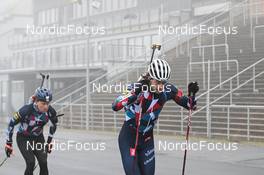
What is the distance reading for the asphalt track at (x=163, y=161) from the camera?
41.3ft

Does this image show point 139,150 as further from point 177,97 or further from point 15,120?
point 15,120

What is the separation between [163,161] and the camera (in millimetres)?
14586

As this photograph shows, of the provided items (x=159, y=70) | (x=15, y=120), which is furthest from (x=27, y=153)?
(x=159, y=70)

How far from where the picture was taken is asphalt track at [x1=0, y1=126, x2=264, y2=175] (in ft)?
41.3

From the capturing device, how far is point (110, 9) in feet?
148

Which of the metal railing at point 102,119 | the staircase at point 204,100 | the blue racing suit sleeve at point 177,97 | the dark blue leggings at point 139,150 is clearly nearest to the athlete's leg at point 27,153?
the dark blue leggings at point 139,150

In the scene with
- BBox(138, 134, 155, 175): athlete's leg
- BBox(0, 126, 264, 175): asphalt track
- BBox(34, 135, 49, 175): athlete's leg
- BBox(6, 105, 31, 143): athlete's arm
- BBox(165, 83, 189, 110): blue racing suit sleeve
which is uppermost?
BBox(165, 83, 189, 110): blue racing suit sleeve

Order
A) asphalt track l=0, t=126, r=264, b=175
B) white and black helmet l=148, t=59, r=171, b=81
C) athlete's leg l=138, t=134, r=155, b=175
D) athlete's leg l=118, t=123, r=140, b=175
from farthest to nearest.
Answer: asphalt track l=0, t=126, r=264, b=175 → athlete's leg l=138, t=134, r=155, b=175 → athlete's leg l=118, t=123, r=140, b=175 → white and black helmet l=148, t=59, r=171, b=81

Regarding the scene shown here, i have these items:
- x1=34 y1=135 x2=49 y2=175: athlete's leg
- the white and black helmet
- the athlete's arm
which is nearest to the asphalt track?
x1=34 y1=135 x2=49 y2=175: athlete's leg

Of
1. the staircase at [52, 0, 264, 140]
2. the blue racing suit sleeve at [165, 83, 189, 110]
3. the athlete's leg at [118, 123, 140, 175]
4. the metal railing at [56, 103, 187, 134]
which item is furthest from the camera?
the metal railing at [56, 103, 187, 134]

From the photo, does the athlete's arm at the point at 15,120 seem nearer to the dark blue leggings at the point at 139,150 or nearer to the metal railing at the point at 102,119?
the dark blue leggings at the point at 139,150

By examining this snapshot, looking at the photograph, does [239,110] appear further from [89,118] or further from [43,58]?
[43,58]

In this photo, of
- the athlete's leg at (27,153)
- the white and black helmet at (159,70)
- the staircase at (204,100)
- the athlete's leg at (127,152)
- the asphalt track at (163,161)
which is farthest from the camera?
the staircase at (204,100)

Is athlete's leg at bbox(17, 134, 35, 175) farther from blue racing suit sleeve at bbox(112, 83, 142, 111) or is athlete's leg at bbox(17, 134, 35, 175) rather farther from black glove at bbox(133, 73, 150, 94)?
black glove at bbox(133, 73, 150, 94)
